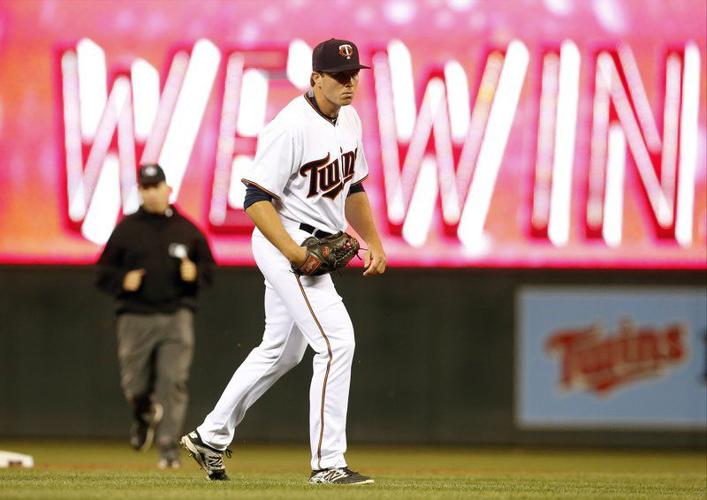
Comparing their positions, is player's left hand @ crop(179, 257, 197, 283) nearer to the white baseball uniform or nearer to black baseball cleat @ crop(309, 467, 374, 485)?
the white baseball uniform

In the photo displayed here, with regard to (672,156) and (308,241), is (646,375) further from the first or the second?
(308,241)

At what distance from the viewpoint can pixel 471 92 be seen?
467 inches

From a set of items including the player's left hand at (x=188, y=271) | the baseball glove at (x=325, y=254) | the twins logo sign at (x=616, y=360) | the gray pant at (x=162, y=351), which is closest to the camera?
the baseball glove at (x=325, y=254)

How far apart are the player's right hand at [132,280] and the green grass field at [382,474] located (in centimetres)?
115

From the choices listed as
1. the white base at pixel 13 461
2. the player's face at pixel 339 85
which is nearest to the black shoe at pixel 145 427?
the white base at pixel 13 461

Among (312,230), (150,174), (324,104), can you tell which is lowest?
(312,230)

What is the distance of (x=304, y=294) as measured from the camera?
22.3ft

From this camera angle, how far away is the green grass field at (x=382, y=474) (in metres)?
6.57

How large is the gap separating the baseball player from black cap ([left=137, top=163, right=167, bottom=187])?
123 inches

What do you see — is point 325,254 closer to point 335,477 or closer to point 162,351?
point 335,477

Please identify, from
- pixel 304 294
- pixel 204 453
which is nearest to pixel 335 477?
pixel 204 453

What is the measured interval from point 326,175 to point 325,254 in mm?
388

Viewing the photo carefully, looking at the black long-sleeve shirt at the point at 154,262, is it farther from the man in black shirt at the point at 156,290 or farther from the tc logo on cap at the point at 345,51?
the tc logo on cap at the point at 345,51

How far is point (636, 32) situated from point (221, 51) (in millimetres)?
3204
